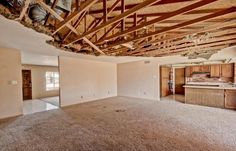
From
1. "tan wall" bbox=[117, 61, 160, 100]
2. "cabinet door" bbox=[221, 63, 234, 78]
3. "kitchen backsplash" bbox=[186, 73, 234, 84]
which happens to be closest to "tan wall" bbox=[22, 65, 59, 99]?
"tan wall" bbox=[117, 61, 160, 100]

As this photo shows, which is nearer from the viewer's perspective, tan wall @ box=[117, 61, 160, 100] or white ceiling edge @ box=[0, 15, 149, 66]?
white ceiling edge @ box=[0, 15, 149, 66]

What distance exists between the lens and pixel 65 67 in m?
5.91

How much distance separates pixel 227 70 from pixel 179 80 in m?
2.89

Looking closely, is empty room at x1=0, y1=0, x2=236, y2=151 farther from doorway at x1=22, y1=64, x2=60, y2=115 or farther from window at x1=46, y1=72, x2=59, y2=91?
window at x1=46, y1=72, x2=59, y2=91

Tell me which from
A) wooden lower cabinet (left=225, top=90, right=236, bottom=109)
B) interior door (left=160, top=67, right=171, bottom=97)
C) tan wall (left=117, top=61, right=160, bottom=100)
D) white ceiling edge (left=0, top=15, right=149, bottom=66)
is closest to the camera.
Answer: white ceiling edge (left=0, top=15, right=149, bottom=66)

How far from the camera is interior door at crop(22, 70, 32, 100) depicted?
8227 mm

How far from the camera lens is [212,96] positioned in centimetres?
543

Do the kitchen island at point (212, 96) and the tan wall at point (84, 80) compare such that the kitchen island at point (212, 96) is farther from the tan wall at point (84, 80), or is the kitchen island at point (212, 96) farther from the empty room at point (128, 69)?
the tan wall at point (84, 80)

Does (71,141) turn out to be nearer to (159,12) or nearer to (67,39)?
(67,39)

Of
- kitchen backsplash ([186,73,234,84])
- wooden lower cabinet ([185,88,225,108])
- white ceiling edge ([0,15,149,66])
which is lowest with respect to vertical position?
wooden lower cabinet ([185,88,225,108])

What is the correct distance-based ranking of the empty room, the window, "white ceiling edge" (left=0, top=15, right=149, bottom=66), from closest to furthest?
the empty room < "white ceiling edge" (left=0, top=15, right=149, bottom=66) < the window

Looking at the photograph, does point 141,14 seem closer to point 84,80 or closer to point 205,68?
point 84,80

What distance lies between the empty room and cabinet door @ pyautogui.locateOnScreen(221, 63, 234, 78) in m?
0.05

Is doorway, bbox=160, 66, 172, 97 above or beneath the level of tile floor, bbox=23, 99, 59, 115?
above
